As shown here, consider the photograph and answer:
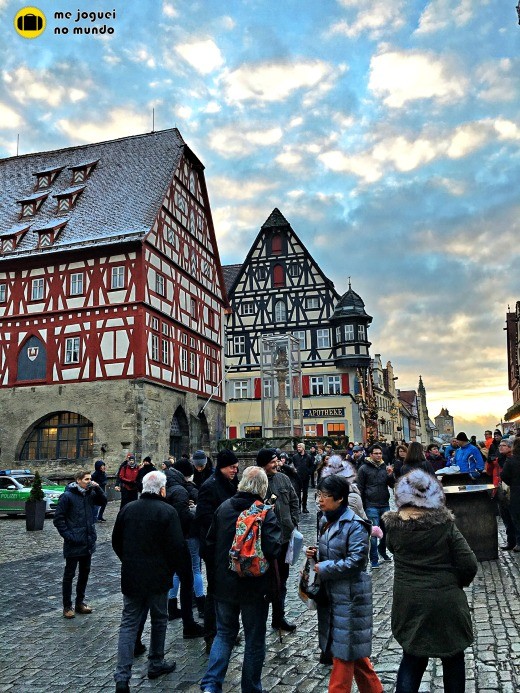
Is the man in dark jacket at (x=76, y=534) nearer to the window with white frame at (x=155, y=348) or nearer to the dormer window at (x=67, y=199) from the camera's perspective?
the window with white frame at (x=155, y=348)

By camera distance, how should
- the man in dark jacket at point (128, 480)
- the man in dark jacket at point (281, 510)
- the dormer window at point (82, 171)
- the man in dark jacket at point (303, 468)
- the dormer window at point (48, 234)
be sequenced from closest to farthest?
the man in dark jacket at point (281, 510) < the man in dark jacket at point (128, 480) < the man in dark jacket at point (303, 468) < the dormer window at point (48, 234) < the dormer window at point (82, 171)

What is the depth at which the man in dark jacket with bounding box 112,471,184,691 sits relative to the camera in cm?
558

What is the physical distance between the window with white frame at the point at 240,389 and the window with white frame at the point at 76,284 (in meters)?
21.4

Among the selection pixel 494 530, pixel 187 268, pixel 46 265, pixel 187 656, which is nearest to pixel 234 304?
pixel 187 268

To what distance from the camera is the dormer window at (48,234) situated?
103 feet

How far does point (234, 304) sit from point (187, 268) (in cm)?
1571

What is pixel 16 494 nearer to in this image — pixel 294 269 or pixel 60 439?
pixel 60 439

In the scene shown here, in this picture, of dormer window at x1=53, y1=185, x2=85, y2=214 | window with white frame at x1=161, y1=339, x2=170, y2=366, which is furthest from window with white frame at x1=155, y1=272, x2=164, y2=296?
dormer window at x1=53, y1=185, x2=85, y2=214

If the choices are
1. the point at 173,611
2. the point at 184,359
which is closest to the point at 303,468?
the point at 173,611

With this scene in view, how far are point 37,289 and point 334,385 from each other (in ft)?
78.3

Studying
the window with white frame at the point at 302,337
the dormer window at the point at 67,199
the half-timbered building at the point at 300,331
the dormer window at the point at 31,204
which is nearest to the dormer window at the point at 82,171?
the dormer window at the point at 67,199

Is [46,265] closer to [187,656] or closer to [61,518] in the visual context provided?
[61,518]

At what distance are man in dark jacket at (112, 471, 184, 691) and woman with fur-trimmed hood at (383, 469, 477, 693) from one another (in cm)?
238

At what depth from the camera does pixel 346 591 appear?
14.4 feet
